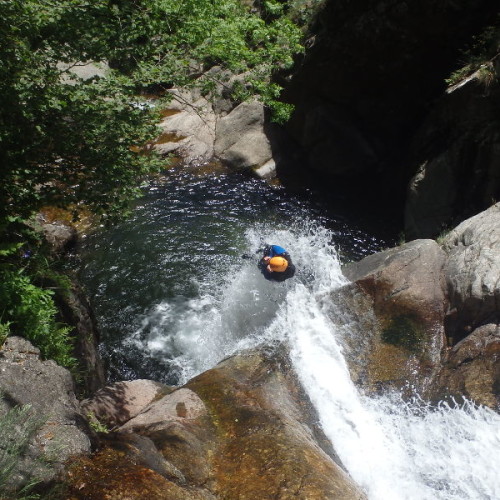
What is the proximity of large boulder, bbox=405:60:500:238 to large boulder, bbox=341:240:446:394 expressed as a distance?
9.00 feet

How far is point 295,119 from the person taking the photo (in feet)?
52.5

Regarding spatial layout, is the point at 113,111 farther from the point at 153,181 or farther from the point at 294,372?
the point at 153,181

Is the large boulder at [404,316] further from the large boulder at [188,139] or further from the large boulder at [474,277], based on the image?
the large boulder at [188,139]

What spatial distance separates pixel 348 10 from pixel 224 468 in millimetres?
12430

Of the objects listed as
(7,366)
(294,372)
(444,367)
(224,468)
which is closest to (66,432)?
(7,366)

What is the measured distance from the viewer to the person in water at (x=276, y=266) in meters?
10.8

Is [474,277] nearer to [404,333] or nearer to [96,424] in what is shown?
[404,333]

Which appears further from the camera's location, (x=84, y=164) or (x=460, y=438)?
(x=460, y=438)

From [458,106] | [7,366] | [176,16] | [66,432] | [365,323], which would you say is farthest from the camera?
[458,106]

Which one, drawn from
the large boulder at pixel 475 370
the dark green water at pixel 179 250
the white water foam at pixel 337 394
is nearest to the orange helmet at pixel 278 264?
the white water foam at pixel 337 394

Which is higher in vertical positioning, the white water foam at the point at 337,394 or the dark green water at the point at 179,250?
the dark green water at the point at 179,250

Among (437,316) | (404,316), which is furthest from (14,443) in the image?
(437,316)

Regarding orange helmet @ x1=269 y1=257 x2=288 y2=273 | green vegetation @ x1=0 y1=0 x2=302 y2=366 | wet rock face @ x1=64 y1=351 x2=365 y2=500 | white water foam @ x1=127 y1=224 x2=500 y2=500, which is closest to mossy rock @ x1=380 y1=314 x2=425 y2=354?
white water foam @ x1=127 y1=224 x2=500 y2=500

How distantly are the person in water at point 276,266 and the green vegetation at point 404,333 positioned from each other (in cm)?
301
